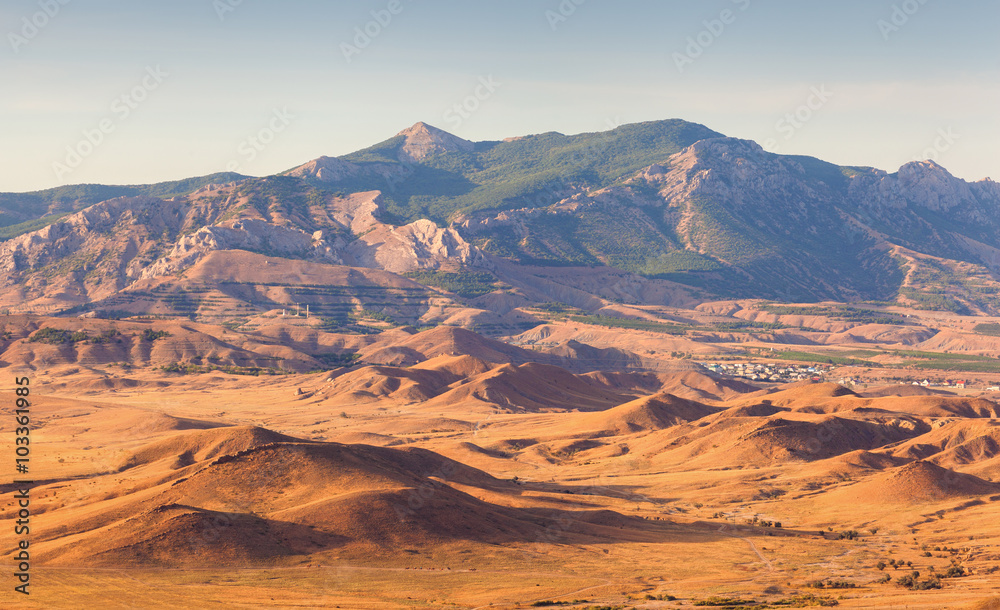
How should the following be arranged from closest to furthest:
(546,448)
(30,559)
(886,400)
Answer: (30,559)
(546,448)
(886,400)

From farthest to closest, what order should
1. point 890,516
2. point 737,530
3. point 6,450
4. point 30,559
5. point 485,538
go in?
point 6,450 < point 890,516 < point 737,530 < point 485,538 < point 30,559

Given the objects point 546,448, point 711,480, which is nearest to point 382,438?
point 546,448

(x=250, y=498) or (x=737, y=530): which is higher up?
(x=250, y=498)

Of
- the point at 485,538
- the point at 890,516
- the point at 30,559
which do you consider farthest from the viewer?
the point at 890,516

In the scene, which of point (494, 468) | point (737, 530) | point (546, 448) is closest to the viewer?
point (737, 530)

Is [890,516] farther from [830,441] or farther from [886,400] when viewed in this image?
[886,400]

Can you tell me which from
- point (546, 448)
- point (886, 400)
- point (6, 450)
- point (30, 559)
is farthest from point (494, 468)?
point (886, 400)

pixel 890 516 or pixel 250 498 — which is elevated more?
pixel 250 498

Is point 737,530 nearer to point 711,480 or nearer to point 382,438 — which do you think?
point 711,480

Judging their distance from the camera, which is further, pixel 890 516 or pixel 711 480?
pixel 711 480
